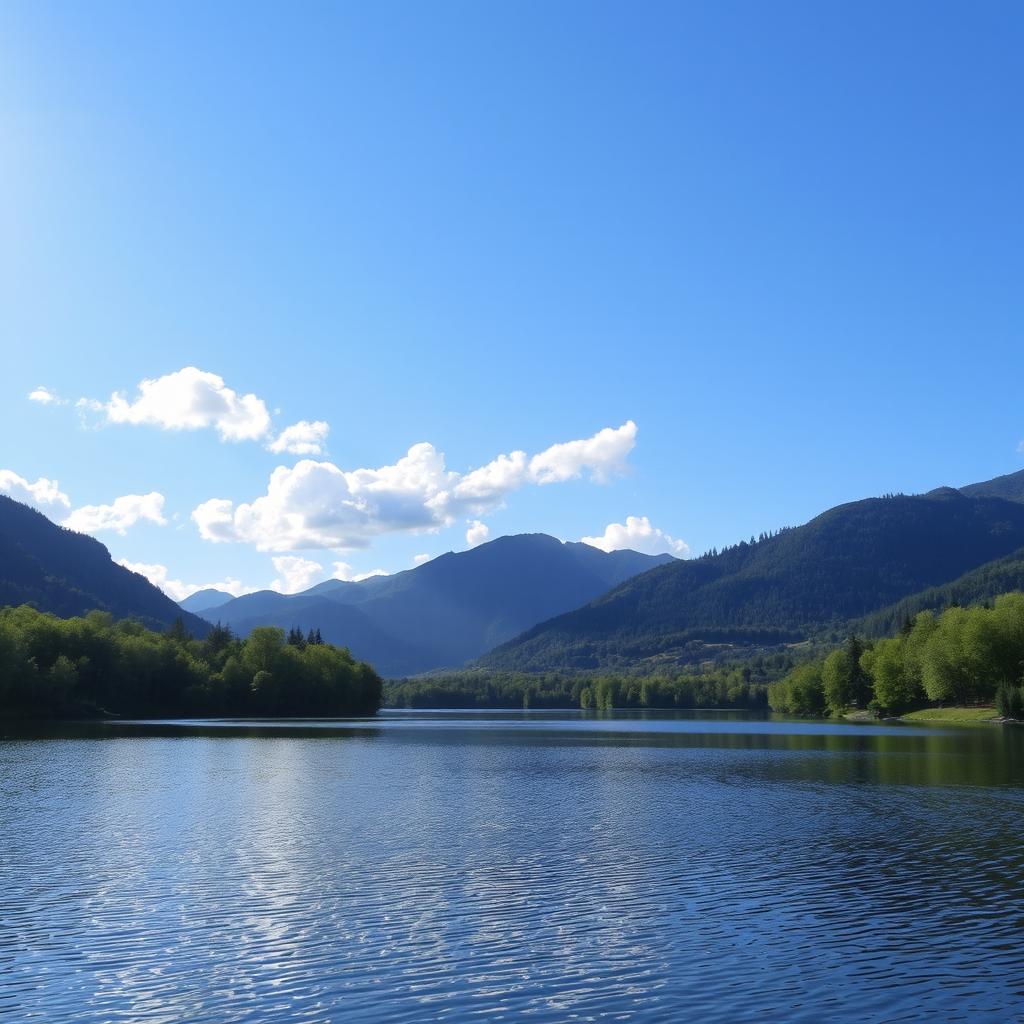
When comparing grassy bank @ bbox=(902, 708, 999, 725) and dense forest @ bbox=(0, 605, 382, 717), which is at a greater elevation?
dense forest @ bbox=(0, 605, 382, 717)

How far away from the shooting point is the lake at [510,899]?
23.1m

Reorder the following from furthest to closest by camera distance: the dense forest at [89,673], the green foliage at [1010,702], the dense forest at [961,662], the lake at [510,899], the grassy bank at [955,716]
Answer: the dense forest at [961,662], the dense forest at [89,673], the grassy bank at [955,716], the green foliage at [1010,702], the lake at [510,899]

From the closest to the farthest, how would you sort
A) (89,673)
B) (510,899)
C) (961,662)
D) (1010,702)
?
(510,899) < (1010,702) < (961,662) < (89,673)

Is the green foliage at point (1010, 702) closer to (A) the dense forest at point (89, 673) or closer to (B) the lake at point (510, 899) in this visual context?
(B) the lake at point (510, 899)

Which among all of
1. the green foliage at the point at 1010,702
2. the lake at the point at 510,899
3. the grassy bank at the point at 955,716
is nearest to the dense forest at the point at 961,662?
the green foliage at the point at 1010,702

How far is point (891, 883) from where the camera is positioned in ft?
116

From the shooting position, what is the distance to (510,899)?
1291 inches

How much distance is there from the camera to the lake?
23.1 metres

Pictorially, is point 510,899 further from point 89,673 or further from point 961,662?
point 89,673

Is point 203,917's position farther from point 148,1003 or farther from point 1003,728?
point 1003,728

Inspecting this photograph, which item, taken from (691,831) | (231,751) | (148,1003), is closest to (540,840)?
(691,831)

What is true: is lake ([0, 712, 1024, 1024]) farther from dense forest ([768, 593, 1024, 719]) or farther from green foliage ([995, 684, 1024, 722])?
dense forest ([768, 593, 1024, 719])

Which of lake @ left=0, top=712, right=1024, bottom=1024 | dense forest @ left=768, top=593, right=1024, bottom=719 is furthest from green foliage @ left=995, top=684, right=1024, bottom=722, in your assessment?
lake @ left=0, top=712, right=1024, bottom=1024

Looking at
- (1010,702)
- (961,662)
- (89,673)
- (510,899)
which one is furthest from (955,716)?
(510,899)
